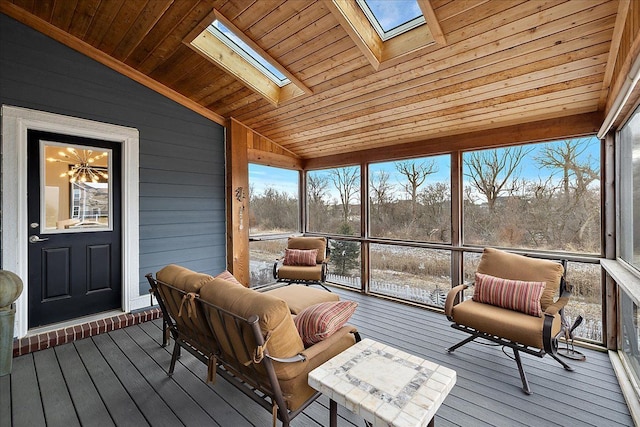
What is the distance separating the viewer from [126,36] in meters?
2.99

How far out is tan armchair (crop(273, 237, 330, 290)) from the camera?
171 inches

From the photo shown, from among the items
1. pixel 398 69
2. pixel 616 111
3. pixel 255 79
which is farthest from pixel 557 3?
pixel 255 79

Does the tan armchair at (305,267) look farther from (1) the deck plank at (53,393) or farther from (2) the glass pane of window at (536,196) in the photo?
(1) the deck plank at (53,393)

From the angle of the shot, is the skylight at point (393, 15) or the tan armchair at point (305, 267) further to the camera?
the tan armchair at point (305, 267)

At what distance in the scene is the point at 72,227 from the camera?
3215 mm

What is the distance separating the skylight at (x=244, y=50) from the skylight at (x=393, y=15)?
1.18 m

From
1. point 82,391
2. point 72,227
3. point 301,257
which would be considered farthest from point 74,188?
point 301,257

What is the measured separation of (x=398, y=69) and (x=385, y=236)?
249 cm

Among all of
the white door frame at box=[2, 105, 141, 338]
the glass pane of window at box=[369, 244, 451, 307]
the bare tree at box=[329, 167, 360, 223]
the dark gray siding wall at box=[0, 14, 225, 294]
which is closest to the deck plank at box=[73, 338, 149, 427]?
the white door frame at box=[2, 105, 141, 338]

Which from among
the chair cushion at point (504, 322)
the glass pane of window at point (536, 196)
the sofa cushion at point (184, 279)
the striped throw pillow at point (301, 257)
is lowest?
the chair cushion at point (504, 322)

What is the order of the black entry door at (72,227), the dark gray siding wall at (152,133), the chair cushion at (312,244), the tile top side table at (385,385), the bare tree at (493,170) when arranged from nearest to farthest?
the tile top side table at (385,385) < the dark gray siding wall at (152,133) < the black entry door at (72,227) < the bare tree at (493,170) < the chair cushion at (312,244)

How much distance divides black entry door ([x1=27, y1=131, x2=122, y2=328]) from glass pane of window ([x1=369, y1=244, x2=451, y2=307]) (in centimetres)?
364

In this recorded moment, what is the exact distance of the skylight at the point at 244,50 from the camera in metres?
3.04

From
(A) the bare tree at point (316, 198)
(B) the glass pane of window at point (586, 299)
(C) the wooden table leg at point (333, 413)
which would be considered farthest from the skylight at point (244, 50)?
(B) the glass pane of window at point (586, 299)
